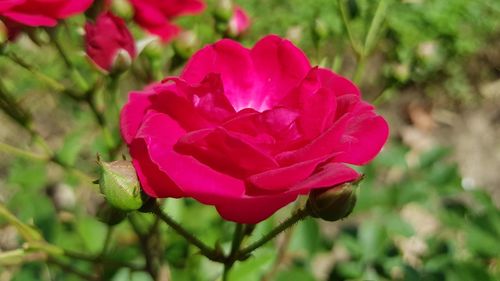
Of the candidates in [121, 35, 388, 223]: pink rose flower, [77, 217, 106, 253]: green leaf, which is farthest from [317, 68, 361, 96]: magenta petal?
[77, 217, 106, 253]: green leaf

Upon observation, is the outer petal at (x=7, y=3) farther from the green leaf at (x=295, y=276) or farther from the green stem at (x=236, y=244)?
the green leaf at (x=295, y=276)

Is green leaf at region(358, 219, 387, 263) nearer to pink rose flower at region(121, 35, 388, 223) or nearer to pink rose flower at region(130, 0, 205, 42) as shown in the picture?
pink rose flower at region(130, 0, 205, 42)

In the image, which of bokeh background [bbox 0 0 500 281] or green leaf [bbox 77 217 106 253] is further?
green leaf [bbox 77 217 106 253]

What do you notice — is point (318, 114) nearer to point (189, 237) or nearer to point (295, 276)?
point (189, 237)

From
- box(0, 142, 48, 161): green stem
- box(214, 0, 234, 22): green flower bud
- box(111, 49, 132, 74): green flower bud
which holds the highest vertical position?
box(111, 49, 132, 74): green flower bud

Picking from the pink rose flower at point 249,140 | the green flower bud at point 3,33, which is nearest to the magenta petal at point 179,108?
the pink rose flower at point 249,140

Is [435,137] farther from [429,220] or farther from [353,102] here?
[353,102]
